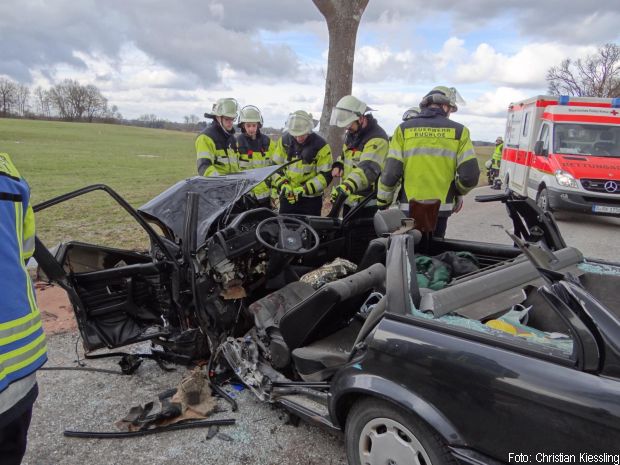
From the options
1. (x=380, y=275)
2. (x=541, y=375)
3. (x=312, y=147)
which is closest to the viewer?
(x=541, y=375)

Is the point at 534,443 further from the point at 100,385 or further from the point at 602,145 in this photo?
the point at 602,145

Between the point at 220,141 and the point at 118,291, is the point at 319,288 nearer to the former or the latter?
the point at 118,291

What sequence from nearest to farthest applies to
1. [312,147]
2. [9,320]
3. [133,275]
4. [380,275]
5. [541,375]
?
[9,320]
[541,375]
[380,275]
[133,275]
[312,147]

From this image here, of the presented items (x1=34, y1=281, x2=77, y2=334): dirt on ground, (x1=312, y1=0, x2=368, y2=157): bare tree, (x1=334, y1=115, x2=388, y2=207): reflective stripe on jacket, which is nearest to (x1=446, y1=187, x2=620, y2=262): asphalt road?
(x1=334, y1=115, x2=388, y2=207): reflective stripe on jacket

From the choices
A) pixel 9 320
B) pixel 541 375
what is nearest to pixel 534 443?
pixel 541 375

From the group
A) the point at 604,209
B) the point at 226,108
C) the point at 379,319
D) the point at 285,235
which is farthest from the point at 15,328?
the point at 604,209

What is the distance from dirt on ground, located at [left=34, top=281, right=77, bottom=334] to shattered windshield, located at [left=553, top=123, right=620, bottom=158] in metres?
9.08

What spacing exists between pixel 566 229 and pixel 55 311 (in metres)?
8.22

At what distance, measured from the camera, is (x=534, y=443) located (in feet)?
5.10

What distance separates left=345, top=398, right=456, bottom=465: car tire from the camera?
1.80 m

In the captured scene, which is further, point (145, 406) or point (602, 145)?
point (602, 145)

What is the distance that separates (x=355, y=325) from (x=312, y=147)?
9.90 ft

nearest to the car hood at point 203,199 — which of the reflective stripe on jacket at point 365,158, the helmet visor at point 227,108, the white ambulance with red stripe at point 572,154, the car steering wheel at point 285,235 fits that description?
the car steering wheel at point 285,235

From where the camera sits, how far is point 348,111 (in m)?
4.79
